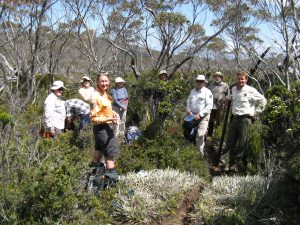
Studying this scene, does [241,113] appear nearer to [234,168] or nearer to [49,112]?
[234,168]

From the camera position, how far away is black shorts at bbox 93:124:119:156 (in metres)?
5.23

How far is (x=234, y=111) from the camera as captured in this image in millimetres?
6703

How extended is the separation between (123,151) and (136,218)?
2.35m

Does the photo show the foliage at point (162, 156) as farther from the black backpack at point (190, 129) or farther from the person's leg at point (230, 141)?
the person's leg at point (230, 141)

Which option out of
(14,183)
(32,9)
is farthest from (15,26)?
(14,183)

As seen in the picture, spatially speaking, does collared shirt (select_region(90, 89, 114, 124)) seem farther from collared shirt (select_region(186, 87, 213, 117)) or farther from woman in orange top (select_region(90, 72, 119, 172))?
collared shirt (select_region(186, 87, 213, 117))

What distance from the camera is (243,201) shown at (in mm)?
4816

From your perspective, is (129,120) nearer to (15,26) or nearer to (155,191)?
(155,191)

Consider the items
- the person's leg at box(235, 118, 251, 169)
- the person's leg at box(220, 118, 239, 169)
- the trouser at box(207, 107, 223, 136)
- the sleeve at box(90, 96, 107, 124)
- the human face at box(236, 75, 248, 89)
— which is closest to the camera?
the sleeve at box(90, 96, 107, 124)

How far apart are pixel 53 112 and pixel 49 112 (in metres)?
0.07

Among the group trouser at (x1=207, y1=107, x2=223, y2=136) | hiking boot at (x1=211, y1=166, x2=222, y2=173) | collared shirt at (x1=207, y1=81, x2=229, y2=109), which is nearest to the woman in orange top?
hiking boot at (x1=211, y1=166, x2=222, y2=173)

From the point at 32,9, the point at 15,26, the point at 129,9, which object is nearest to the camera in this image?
the point at 32,9

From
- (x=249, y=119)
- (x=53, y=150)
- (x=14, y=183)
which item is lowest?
(x=14, y=183)

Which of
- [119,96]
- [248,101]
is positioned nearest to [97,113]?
[248,101]
